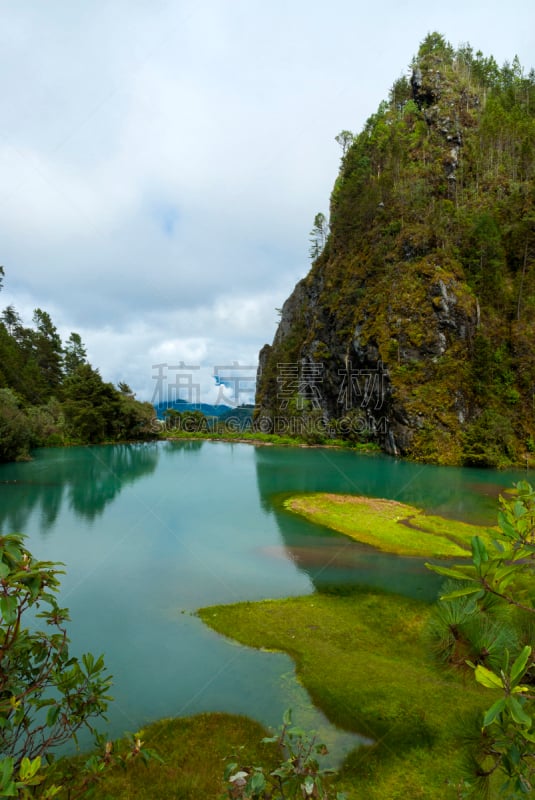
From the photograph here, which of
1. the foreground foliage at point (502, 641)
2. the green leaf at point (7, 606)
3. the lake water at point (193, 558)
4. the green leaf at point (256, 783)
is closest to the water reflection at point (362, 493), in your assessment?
the lake water at point (193, 558)

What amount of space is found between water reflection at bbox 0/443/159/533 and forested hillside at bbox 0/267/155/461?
3.56 metres

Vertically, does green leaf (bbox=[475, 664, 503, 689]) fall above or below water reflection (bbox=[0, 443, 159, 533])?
above

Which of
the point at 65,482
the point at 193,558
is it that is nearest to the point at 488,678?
the point at 193,558

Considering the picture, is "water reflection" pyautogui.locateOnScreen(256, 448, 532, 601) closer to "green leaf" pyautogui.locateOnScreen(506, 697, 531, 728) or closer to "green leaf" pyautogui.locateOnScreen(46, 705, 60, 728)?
"green leaf" pyautogui.locateOnScreen(46, 705, 60, 728)

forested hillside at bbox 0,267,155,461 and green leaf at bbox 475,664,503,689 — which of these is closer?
green leaf at bbox 475,664,503,689

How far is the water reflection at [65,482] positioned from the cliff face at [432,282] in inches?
872

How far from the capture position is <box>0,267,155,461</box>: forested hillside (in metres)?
41.0

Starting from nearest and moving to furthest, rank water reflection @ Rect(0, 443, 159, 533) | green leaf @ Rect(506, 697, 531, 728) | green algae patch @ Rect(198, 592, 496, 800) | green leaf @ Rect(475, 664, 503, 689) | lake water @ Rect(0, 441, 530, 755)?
green leaf @ Rect(506, 697, 531, 728) < green leaf @ Rect(475, 664, 503, 689) < green algae patch @ Rect(198, 592, 496, 800) < lake water @ Rect(0, 441, 530, 755) < water reflection @ Rect(0, 443, 159, 533)

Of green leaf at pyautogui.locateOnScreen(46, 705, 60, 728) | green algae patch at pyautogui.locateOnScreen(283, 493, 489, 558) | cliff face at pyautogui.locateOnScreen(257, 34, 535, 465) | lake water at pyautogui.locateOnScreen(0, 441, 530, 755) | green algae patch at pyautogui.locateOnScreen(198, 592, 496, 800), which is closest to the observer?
green leaf at pyautogui.locateOnScreen(46, 705, 60, 728)

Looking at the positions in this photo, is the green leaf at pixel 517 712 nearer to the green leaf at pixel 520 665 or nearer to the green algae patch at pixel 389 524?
the green leaf at pixel 520 665

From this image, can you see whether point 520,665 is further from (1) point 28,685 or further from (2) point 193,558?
(2) point 193,558

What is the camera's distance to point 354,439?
44938 mm

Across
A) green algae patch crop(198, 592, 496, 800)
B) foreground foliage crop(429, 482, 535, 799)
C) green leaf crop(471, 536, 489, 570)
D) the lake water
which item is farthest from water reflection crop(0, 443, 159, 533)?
green leaf crop(471, 536, 489, 570)

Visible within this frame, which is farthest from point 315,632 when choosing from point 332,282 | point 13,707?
point 332,282
